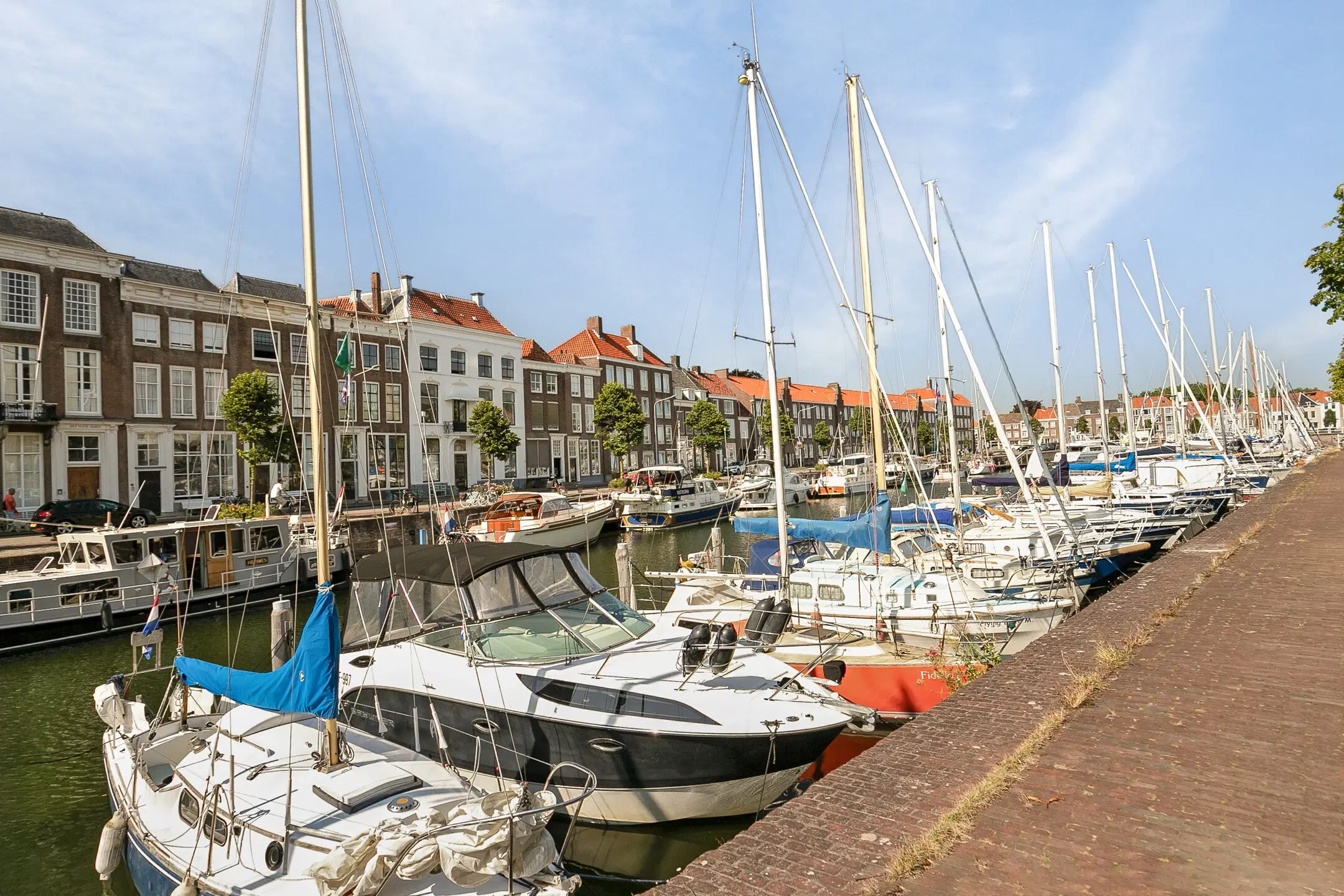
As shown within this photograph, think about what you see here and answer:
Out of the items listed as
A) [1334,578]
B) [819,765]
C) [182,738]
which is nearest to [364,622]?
[182,738]

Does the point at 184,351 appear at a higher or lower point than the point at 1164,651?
higher

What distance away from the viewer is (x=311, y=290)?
26.2 ft

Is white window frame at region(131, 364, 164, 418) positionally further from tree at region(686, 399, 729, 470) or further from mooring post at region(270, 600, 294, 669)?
tree at region(686, 399, 729, 470)

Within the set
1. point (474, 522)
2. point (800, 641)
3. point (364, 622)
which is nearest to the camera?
point (364, 622)

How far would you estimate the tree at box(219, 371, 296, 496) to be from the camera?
3184 cm

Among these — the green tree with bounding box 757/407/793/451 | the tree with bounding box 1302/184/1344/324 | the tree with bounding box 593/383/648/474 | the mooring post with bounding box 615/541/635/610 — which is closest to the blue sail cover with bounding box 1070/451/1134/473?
the tree with bounding box 1302/184/1344/324

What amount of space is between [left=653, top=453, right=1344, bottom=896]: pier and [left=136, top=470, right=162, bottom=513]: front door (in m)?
40.6

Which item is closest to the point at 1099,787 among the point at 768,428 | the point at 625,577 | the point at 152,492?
the point at 625,577

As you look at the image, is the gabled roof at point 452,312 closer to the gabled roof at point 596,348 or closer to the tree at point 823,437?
the gabled roof at point 596,348

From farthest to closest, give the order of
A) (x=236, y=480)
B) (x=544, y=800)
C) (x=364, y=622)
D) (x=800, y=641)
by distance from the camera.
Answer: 1. (x=236, y=480)
2. (x=800, y=641)
3. (x=364, y=622)
4. (x=544, y=800)

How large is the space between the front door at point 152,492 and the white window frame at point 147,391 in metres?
2.93

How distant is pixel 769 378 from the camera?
1620cm

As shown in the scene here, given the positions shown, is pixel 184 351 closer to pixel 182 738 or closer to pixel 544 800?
pixel 182 738

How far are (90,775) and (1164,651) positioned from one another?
15145 mm
